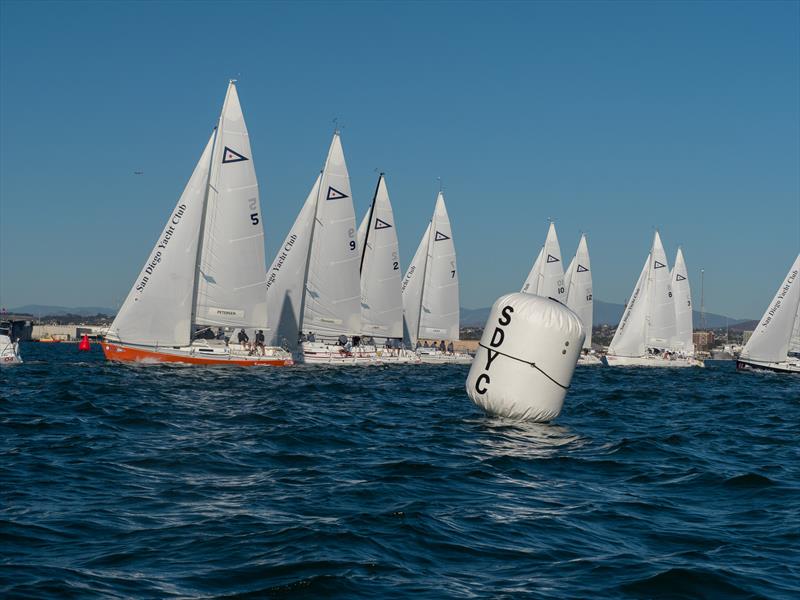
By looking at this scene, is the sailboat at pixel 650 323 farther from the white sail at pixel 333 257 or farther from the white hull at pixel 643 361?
the white sail at pixel 333 257

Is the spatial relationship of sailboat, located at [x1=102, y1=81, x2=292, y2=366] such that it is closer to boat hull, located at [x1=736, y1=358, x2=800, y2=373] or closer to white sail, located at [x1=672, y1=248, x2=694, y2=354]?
boat hull, located at [x1=736, y1=358, x2=800, y2=373]

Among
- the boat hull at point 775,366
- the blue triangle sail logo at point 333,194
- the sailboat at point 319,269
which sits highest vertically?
the blue triangle sail logo at point 333,194

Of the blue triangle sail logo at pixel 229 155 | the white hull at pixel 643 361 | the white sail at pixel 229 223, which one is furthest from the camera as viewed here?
the white hull at pixel 643 361

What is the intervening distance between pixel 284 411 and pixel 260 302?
2202 cm

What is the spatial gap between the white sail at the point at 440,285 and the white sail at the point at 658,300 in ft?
56.7

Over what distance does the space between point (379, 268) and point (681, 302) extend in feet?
110

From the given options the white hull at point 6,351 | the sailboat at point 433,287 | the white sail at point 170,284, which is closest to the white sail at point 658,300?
the sailboat at point 433,287

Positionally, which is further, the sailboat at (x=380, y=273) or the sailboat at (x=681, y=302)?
the sailboat at (x=681, y=302)

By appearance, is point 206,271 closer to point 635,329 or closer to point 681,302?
point 635,329

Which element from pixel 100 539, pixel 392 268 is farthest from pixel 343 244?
pixel 100 539

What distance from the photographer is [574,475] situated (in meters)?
12.9

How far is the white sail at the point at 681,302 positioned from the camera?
3110 inches

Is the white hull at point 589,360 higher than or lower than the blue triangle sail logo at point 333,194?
lower

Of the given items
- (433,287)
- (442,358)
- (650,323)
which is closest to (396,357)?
(433,287)
